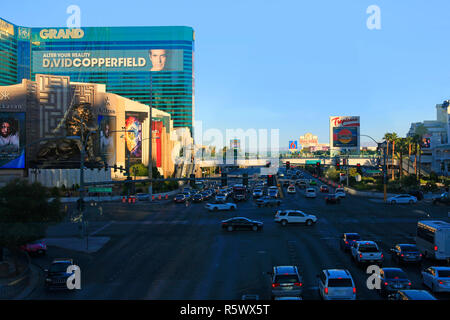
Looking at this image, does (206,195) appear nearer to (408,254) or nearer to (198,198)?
(198,198)

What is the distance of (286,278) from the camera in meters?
16.2

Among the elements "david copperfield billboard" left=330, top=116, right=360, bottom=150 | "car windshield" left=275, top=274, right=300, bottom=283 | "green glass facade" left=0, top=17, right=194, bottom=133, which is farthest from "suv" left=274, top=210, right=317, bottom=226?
"green glass facade" left=0, top=17, right=194, bottom=133

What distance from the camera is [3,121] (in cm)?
7356

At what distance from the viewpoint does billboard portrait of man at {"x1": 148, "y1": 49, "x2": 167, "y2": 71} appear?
628ft

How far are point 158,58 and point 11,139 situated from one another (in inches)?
5011

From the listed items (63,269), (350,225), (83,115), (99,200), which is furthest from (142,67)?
(63,269)

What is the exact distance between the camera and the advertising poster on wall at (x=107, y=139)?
3113 inches

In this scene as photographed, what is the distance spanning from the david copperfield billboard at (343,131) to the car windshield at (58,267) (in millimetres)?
107054

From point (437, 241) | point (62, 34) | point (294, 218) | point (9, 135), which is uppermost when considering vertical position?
point (62, 34)

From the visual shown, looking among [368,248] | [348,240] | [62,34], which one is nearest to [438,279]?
[368,248]

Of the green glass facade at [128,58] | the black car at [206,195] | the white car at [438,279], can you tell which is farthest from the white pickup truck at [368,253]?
the green glass facade at [128,58]

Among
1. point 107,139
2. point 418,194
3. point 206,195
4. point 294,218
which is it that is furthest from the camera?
point 107,139

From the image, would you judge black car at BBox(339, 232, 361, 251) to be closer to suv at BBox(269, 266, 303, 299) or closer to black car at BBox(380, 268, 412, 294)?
black car at BBox(380, 268, 412, 294)
